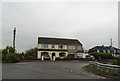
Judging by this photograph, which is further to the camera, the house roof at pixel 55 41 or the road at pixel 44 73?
the house roof at pixel 55 41

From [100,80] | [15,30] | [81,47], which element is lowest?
[100,80]

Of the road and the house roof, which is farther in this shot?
the house roof

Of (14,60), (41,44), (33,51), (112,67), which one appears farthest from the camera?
(33,51)

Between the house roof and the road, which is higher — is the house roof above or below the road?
above

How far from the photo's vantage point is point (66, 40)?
181ft

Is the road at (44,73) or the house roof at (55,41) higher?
the house roof at (55,41)

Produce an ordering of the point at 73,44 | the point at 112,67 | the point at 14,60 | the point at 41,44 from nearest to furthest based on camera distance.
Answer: the point at 112,67, the point at 14,60, the point at 41,44, the point at 73,44

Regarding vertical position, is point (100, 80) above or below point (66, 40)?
below

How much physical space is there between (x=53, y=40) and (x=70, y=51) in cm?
674

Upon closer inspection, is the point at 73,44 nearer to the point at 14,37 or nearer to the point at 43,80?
the point at 14,37

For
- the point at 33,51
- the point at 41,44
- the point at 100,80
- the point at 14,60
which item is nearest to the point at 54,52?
the point at 41,44

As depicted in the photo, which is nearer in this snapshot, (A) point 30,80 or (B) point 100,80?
(A) point 30,80

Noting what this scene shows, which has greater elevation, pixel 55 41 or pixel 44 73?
pixel 55 41

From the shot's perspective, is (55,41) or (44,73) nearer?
(44,73)
